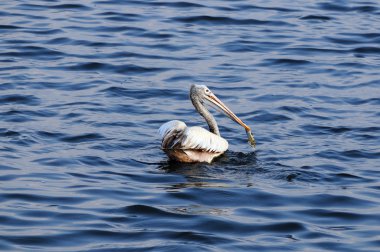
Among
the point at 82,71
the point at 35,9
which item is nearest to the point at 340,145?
the point at 82,71

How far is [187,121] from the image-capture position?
42.7ft

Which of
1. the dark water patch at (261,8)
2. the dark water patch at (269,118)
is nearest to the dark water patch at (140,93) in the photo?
the dark water patch at (269,118)

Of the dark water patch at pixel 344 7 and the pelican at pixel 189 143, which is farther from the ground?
the dark water patch at pixel 344 7

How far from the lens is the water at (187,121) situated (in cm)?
884

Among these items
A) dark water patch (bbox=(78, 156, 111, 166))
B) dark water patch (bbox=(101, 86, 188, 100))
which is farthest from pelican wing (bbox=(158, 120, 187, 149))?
dark water patch (bbox=(101, 86, 188, 100))

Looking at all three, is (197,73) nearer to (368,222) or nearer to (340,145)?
(340,145)

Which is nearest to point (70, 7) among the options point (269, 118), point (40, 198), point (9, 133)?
point (269, 118)

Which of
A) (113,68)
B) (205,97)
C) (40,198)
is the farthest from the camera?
(113,68)

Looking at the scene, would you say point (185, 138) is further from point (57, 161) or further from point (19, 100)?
point (19, 100)

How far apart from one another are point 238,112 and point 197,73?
1.90 metres

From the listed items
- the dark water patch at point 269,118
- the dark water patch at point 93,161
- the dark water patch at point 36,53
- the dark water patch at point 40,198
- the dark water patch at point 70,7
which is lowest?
the dark water patch at point 269,118

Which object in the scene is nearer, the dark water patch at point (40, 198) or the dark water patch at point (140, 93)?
the dark water patch at point (40, 198)

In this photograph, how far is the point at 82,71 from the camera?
1497 centimetres

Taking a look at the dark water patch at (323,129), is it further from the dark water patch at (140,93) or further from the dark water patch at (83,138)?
the dark water patch at (83,138)
